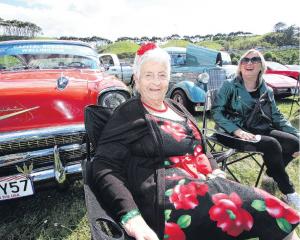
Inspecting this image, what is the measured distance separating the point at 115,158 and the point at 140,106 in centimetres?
39

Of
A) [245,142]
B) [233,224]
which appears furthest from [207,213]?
[245,142]

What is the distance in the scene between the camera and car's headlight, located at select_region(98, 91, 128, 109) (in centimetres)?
330

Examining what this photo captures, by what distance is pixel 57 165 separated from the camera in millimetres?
2723

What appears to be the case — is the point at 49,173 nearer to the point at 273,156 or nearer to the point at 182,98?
the point at 273,156

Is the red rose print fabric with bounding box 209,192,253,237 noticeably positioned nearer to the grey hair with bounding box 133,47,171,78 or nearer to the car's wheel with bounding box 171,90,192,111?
the grey hair with bounding box 133,47,171,78

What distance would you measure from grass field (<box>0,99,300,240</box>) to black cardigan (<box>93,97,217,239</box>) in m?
1.23

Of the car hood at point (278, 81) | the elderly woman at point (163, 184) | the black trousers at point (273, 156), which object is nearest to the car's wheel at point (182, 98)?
the car hood at point (278, 81)

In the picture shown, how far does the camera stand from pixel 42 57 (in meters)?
4.17

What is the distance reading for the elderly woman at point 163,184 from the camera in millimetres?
1557

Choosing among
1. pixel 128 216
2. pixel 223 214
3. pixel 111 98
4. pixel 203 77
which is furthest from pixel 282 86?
pixel 128 216

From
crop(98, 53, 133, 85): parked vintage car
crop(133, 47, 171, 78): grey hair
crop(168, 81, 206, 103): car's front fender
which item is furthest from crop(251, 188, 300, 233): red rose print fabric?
crop(98, 53, 133, 85): parked vintage car

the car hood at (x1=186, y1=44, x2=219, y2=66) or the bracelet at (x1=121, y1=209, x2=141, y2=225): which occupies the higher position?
the bracelet at (x1=121, y1=209, x2=141, y2=225)

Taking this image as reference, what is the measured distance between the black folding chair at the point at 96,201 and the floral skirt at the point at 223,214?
0.29m

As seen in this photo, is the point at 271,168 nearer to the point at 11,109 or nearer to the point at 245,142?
the point at 245,142
